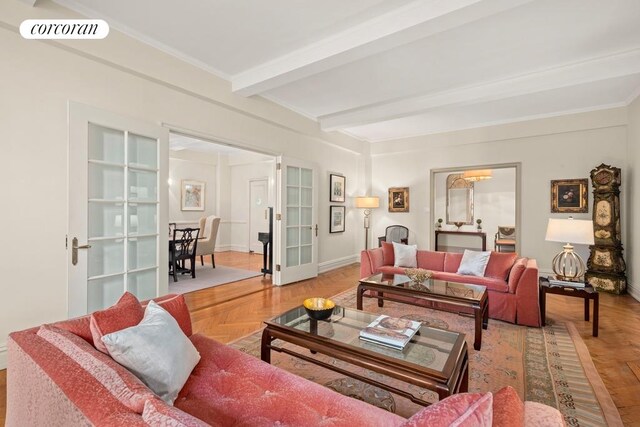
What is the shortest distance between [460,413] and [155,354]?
3.85 feet

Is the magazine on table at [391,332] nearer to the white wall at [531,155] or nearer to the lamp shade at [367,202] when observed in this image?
the lamp shade at [367,202]

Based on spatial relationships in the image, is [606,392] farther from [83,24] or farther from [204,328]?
[83,24]

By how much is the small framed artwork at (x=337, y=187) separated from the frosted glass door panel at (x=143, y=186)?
11.5 ft

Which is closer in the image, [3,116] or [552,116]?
[3,116]

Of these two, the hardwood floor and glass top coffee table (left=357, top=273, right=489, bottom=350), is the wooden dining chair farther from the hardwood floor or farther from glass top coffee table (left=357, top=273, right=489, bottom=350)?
glass top coffee table (left=357, top=273, right=489, bottom=350)

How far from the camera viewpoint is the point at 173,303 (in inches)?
70.4

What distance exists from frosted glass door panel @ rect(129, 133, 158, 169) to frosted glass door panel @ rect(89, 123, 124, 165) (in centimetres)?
9

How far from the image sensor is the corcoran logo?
2.36m

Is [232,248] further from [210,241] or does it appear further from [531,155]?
[531,155]

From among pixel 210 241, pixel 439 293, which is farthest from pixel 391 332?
pixel 210 241

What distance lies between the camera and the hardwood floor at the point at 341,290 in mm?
2180

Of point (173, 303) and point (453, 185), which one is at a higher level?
point (453, 185)

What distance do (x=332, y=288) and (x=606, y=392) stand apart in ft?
10.5

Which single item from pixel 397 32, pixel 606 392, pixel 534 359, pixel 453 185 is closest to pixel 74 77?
pixel 397 32
